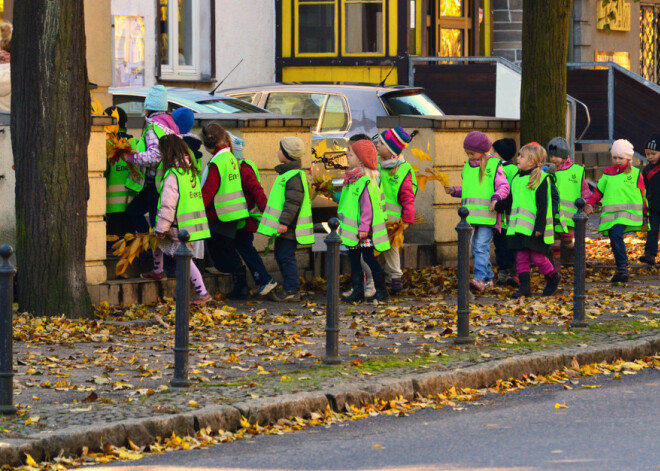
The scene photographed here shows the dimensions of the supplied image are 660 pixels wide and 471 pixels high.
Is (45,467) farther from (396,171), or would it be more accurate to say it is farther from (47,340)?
(396,171)

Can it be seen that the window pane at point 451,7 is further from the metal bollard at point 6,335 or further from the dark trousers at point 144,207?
the metal bollard at point 6,335

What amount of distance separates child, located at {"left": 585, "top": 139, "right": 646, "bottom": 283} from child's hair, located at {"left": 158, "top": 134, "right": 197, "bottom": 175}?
4344mm

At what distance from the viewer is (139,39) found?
2520 centimetres

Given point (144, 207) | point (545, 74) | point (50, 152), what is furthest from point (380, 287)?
point (545, 74)

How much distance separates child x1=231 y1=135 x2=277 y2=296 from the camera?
1362 cm

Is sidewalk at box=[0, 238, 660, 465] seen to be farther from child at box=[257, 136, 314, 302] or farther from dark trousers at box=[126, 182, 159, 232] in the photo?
dark trousers at box=[126, 182, 159, 232]

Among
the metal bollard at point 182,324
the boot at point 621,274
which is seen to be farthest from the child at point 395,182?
the metal bollard at point 182,324

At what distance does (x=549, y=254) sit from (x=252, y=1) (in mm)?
14706

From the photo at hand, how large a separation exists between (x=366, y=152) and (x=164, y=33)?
1343cm

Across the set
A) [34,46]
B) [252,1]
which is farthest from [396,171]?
[252,1]

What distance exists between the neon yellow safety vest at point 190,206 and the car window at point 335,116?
6742mm

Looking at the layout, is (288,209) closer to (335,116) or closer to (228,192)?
(228,192)

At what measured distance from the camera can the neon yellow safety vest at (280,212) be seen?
1338cm

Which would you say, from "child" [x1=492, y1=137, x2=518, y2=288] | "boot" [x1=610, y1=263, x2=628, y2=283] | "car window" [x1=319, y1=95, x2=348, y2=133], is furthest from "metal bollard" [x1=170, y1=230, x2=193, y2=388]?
"car window" [x1=319, y1=95, x2=348, y2=133]
